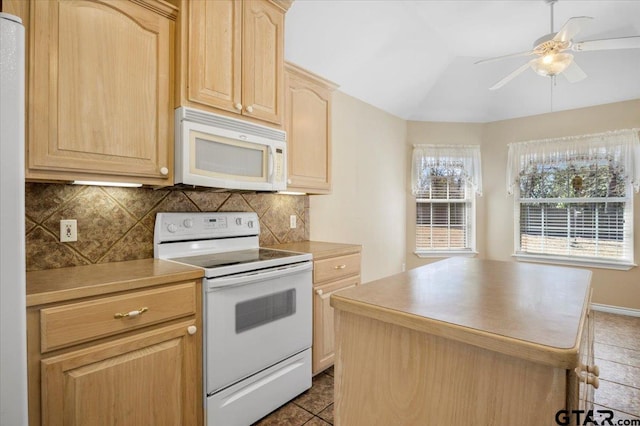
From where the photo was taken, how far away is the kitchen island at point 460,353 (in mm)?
688

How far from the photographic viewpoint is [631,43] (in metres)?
2.22

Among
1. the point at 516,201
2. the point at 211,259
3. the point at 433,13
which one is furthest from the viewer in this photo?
the point at 516,201

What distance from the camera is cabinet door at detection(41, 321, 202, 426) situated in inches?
47.1

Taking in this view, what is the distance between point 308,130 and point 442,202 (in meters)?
2.91

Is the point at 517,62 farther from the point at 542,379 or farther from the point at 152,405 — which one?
the point at 152,405

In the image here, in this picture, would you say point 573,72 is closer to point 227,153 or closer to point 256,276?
point 227,153

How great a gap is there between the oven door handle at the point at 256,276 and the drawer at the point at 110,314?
0.10m

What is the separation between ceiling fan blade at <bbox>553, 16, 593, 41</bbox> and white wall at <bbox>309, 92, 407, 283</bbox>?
1.91 metres

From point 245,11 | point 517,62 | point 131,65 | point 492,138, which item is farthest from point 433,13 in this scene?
point 131,65

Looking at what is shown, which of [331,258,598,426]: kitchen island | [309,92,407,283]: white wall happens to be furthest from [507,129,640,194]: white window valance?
[331,258,598,426]: kitchen island

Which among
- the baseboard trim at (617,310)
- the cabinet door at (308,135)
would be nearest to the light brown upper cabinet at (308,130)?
the cabinet door at (308,135)

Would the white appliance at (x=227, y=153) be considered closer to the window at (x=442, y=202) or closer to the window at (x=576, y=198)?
the window at (x=442, y=202)

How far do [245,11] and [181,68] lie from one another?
1.97 feet

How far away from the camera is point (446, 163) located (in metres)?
4.67
